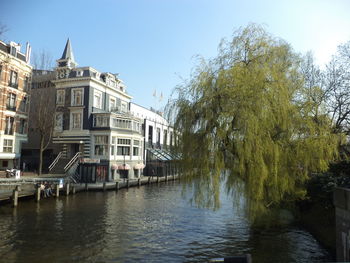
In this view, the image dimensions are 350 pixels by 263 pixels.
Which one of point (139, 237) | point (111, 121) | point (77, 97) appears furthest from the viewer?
point (77, 97)

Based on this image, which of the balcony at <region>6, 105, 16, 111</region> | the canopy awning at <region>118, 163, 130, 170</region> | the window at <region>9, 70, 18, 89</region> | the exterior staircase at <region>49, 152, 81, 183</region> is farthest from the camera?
the canopy awning at <region>118, 163, 130, 170</region>

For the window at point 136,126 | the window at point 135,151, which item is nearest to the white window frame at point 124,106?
the window at point 136,126

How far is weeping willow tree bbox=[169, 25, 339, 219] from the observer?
13.3 m

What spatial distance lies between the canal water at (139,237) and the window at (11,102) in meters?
18.1

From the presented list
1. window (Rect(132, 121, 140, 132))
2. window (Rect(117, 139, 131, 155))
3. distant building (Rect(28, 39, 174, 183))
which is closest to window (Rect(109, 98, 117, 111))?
distant building (Rect(28, 39, 174, 183))

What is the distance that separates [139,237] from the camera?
1581 cm

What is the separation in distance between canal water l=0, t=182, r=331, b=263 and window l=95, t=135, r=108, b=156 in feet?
61.4

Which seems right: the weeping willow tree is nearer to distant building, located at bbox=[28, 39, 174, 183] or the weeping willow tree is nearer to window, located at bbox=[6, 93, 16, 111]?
distant building, located at bbox=[28, 39, 174, 183]

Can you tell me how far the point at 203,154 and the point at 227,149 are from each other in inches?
49.2

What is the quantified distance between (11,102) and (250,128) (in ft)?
117

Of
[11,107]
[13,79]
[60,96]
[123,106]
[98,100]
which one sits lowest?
[11,107]

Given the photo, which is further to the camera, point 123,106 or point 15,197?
point 123,106

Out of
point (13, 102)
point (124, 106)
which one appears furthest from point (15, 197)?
point (124, 106)

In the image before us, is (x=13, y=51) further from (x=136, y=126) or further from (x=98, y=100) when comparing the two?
(x=136, y=126)
